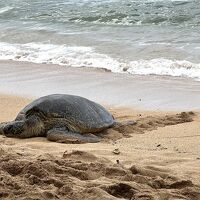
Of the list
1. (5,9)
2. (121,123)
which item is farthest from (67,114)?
(5,9)

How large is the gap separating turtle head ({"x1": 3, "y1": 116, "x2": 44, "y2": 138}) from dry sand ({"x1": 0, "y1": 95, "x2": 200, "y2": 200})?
0.09m

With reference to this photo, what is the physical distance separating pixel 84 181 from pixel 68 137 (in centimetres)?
170

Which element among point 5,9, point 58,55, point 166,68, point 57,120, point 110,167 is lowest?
point 166,68

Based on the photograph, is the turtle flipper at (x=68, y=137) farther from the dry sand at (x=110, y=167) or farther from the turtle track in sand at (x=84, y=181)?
the turtle track in sand at (x=84, y=181)

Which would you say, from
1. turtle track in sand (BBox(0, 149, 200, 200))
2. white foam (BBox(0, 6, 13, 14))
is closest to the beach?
turtle track in sand (BBox(0, 149, 200, 200))

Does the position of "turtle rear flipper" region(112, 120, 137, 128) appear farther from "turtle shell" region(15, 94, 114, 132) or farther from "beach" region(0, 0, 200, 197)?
"turtle shell" region(15, 94, 114, 132)

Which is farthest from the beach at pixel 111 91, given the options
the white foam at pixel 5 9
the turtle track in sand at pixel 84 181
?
the white foam at pixel 5 9

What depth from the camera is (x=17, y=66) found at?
9.01 meters

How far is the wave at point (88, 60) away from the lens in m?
7.88

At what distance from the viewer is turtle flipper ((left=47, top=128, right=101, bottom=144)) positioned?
4820 mm

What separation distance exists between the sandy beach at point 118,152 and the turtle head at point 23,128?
4.0 inches

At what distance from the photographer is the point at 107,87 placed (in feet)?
23.5

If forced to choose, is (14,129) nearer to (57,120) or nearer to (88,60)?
(57,120)

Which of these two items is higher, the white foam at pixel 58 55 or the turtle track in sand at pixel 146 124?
the white foam at pixel 58 55
